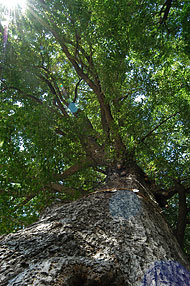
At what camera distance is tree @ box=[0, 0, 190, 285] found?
17.3 ft

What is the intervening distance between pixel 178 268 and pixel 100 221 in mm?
1195

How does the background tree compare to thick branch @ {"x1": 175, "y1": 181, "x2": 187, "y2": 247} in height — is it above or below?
above

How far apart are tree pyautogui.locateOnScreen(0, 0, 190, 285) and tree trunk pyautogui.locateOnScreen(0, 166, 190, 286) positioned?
0.59m

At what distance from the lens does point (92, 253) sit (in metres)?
2.23

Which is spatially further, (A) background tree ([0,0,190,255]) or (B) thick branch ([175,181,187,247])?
(B) thick branch ([175,181,187,247])

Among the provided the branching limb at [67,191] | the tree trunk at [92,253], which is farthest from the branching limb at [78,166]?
the tree trunk at [92,253]

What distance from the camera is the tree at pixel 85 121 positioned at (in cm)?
526

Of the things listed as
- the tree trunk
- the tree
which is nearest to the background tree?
the tree

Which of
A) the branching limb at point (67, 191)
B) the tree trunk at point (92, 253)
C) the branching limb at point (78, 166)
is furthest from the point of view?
the branching limb at point (78, 166)

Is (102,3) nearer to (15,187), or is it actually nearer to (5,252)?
(15,187)

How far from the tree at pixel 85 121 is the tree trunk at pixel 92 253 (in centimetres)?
59

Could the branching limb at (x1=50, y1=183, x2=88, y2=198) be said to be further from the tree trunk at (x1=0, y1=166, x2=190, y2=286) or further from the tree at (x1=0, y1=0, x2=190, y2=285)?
the tree trunk at (x1=0, y1=166, x2=190, y2=286)

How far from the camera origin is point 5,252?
2000 millimetres

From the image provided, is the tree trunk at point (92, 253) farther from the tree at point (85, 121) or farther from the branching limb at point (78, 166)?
the branching limb at point (78, 166)
